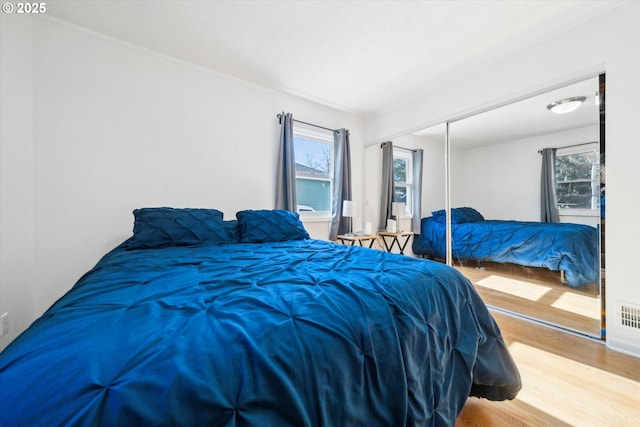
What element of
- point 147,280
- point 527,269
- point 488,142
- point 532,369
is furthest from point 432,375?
point 488,142

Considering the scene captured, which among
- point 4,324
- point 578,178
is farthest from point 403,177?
point 4,324

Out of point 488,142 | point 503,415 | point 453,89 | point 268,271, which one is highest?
point 453,89

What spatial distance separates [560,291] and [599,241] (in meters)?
0.56

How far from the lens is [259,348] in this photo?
0.64 metres

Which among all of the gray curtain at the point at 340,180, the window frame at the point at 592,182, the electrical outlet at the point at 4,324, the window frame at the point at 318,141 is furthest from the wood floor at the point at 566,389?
the electrical outlet at the point at 4,324

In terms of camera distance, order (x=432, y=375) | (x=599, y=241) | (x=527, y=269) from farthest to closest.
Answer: (x=527, y=269), (x=599, y=241), (x=432, y=375)

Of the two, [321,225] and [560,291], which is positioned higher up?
[321,225]

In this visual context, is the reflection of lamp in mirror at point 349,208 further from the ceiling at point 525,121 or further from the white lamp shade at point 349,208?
the ceiling at point 525,121

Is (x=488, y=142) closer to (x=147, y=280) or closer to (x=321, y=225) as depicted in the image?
(x=321, y=225)

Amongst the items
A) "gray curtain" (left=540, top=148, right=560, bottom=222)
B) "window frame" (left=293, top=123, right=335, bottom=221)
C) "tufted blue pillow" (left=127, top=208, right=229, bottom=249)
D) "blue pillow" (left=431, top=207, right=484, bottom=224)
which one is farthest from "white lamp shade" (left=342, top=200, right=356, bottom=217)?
"gray curtain" (left=540, top=148, right=560, bottom=222)

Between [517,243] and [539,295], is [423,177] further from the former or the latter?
[539,295]

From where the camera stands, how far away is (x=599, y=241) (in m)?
1.93

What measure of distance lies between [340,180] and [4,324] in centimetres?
325

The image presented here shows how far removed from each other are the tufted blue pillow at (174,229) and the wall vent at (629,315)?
3.01 metres
